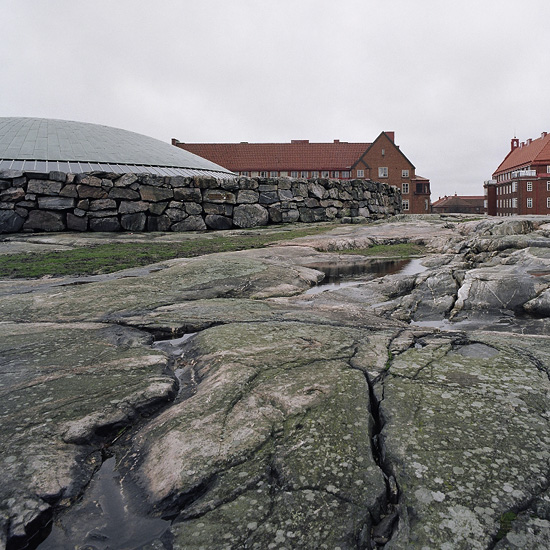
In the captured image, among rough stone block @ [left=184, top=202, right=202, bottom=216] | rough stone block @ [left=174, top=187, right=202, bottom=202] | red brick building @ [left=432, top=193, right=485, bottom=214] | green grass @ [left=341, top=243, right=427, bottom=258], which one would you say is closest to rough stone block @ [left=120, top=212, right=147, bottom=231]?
rough stone block @ [left=174, top=187, right=202, bottom=202]

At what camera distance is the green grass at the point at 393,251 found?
6.60 metres

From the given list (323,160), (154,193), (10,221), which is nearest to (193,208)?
(154,193)

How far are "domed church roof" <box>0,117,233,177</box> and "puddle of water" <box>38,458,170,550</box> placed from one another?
1129 cm

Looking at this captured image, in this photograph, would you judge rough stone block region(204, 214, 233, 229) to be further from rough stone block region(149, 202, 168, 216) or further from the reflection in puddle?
the reflection in puddle

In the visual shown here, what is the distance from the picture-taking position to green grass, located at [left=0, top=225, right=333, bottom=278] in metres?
5.49

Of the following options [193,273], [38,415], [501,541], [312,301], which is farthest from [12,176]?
[501,541]

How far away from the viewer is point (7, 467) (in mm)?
1439

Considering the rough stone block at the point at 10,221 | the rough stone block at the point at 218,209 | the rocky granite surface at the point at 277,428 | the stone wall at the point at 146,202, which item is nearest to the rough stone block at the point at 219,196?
the stone wall at the point at 146,202

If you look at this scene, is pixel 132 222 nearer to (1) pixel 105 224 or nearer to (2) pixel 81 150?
(1) pixel 105 224

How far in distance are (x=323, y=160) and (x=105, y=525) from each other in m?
51.6

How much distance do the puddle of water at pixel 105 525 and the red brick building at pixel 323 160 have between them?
48.9m

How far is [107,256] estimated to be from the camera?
6598 mm

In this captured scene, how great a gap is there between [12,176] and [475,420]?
11523mm

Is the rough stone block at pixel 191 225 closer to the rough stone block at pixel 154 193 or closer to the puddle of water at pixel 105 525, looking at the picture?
the rough stone block at pixel 154 193
